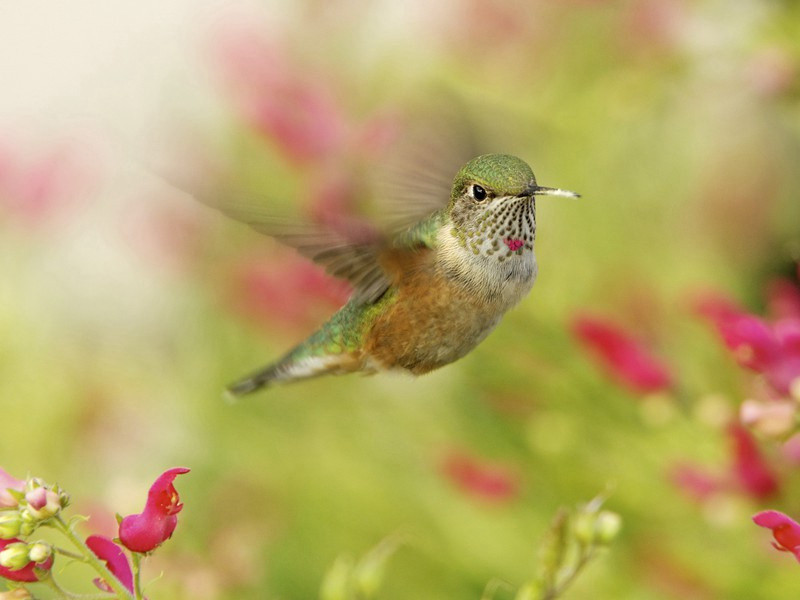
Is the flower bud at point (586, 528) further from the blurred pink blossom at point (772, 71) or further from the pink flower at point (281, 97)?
the pink flower at point (281, 97)

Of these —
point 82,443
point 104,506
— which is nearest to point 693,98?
point 104,506

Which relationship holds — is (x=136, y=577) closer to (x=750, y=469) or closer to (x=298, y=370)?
(x=298, y=370)

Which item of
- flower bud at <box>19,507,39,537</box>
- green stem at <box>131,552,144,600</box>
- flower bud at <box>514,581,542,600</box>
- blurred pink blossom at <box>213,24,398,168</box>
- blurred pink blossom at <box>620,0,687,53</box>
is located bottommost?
flower bud at <box>19,507,39,537</box>

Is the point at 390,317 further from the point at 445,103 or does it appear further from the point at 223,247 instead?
the point at 223,247

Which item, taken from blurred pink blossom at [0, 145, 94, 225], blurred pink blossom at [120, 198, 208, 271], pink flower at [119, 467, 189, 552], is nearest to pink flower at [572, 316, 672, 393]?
pink flower at [119, 467, 189, 552]

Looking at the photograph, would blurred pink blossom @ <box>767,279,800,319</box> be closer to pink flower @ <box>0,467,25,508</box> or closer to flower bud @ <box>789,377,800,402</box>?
flower bud @ <box>789,377,800,402</box>

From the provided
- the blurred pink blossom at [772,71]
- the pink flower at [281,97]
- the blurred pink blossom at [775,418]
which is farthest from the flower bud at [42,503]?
the blurred pink blossom at [772,71]
